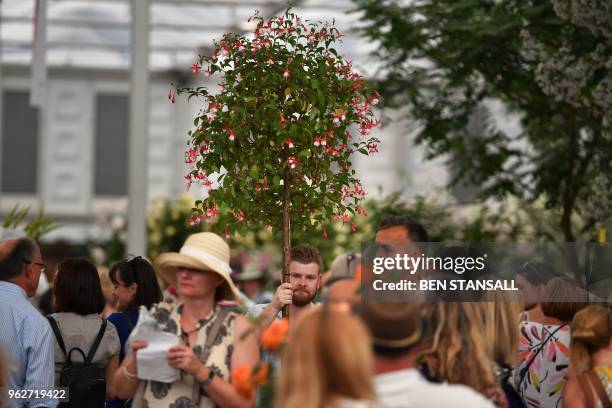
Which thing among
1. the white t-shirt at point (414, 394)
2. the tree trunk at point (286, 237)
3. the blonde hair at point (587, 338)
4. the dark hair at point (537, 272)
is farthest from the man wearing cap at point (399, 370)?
the dark hair at point (537, 272)

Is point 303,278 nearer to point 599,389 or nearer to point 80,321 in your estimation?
point 80,321

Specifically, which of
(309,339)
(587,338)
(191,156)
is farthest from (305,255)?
(309,339)

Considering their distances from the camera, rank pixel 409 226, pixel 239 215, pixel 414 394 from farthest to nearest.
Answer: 1. pixel 409 226
2. pixel 239 215
3. pixel 414 394

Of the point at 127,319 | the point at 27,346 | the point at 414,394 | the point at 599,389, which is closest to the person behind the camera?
the point at 414,394

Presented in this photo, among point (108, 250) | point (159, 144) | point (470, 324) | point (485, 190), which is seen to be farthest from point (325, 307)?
point (159, 144)

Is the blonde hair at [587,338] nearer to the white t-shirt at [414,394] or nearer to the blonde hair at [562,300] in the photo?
the blonde hair at [562,300]

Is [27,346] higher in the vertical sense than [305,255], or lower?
lower

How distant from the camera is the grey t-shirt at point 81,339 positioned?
6.01m

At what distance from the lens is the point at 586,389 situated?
5051mm

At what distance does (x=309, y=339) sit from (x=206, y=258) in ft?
5.40

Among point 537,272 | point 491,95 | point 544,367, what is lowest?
point 544,367

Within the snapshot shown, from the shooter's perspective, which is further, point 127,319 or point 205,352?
point 127,319

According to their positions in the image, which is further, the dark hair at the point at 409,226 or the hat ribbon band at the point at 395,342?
the dark hair at the point at 409,226

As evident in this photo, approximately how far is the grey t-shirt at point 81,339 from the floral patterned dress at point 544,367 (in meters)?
1.98
